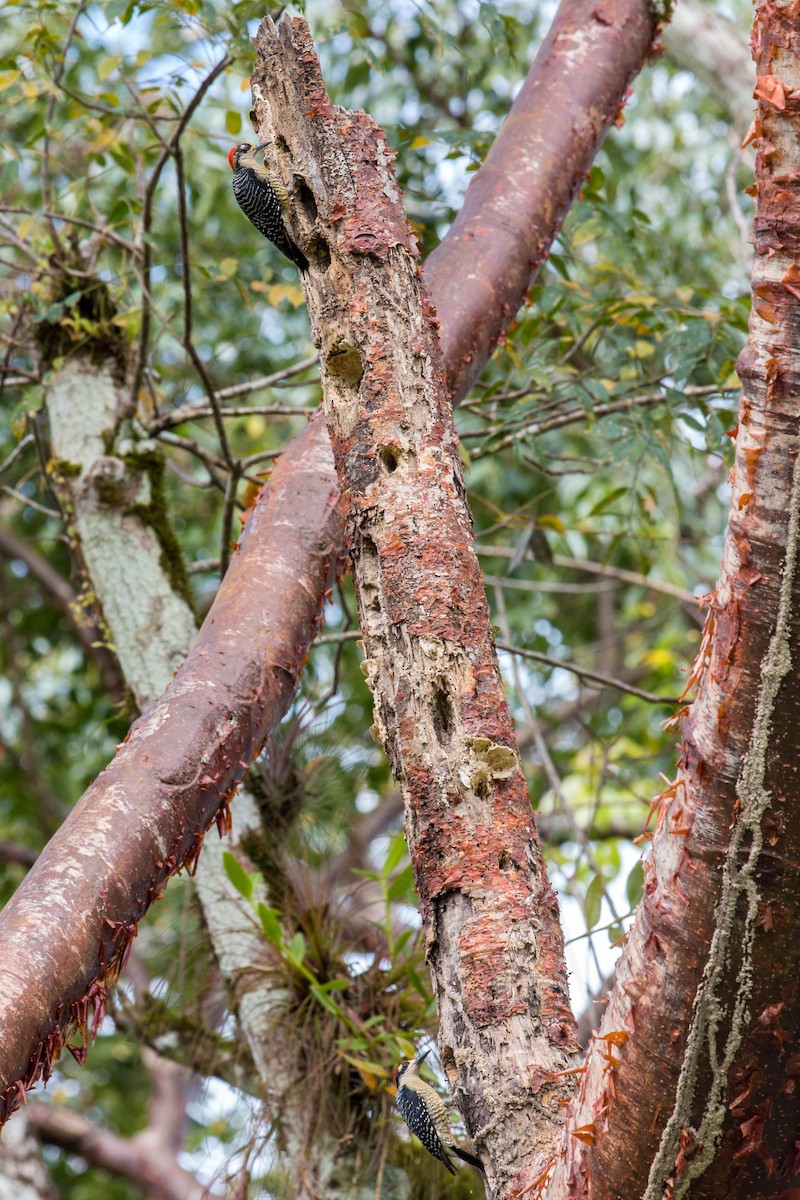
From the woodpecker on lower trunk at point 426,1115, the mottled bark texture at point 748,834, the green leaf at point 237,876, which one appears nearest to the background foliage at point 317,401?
the green leaf at point 237,876

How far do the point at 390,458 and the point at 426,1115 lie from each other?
3.17 ft

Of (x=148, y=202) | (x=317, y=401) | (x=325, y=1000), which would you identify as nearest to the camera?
(x=325, y=1000)

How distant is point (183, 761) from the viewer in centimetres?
162

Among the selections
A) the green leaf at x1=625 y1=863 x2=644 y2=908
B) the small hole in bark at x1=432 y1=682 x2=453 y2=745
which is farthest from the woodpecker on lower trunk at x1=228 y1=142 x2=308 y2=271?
the green leaf at x1=625 y1=863 x2=644 y2=908

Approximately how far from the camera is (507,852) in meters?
1.44

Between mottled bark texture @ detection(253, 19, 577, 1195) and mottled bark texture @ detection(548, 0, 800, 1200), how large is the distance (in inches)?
13.3

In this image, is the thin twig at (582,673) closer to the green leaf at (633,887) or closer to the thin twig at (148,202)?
the green leaf at (633,887)

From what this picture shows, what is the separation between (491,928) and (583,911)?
1.30 m

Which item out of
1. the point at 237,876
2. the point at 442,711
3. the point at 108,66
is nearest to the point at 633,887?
the point at 237,876

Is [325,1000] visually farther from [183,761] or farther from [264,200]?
[264,200]

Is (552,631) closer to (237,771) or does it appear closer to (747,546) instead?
(237,771)

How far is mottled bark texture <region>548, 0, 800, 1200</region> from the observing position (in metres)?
0.92

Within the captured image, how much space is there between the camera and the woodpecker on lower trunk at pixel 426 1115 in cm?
166

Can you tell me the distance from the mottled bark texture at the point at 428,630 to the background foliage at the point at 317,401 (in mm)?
790
